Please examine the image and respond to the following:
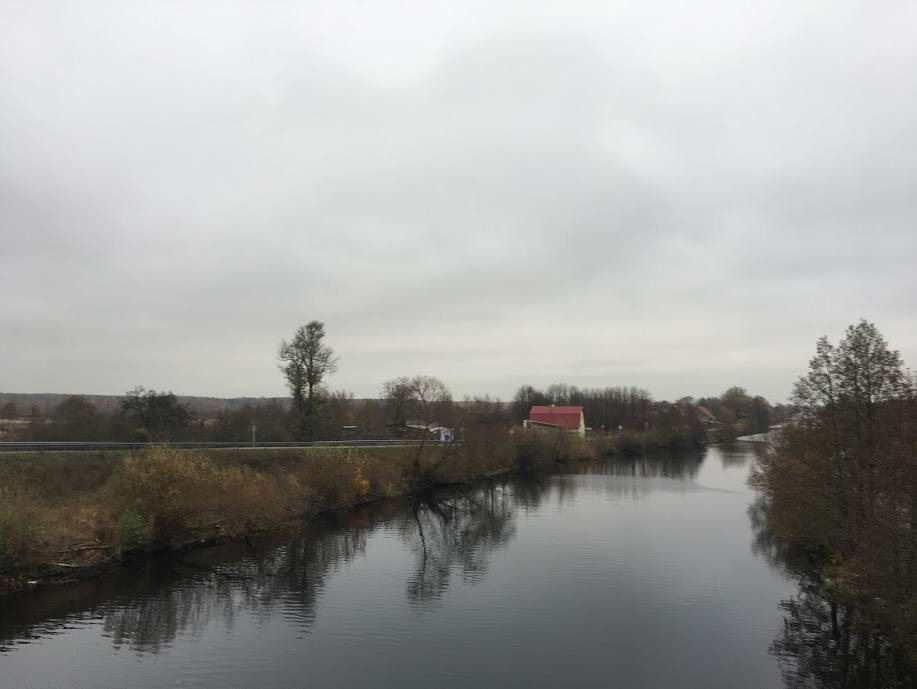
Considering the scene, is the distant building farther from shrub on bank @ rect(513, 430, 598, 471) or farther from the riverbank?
the riverbank

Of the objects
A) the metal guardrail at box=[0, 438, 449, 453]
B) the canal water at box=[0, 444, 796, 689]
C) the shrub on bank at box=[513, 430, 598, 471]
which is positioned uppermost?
the metal guardrail at box=[0, 438, 449, 453]

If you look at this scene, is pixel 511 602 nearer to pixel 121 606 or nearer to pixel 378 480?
pixel 121 606

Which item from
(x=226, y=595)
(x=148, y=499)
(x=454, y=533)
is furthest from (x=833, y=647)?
(x=148, y=499)

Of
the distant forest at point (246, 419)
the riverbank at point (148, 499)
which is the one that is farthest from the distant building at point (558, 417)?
the riverbank at point (148, 499)

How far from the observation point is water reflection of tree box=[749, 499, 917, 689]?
15.0 metres

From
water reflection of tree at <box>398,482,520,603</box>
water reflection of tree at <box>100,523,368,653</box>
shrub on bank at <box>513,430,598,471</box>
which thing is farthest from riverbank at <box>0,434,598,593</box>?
shrub on bank at <box>513,430,598,471</box>

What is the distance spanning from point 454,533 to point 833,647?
19517 mm

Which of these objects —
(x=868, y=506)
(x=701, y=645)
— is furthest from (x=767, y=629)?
(x=868, y=506)

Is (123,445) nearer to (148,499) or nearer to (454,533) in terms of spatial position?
(148,499)

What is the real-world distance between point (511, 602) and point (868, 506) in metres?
10.7

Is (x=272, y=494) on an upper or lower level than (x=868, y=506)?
lower

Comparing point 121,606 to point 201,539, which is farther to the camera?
point 201,539

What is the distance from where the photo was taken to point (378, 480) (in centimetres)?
4400

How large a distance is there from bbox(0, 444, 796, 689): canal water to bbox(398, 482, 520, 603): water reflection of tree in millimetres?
171
